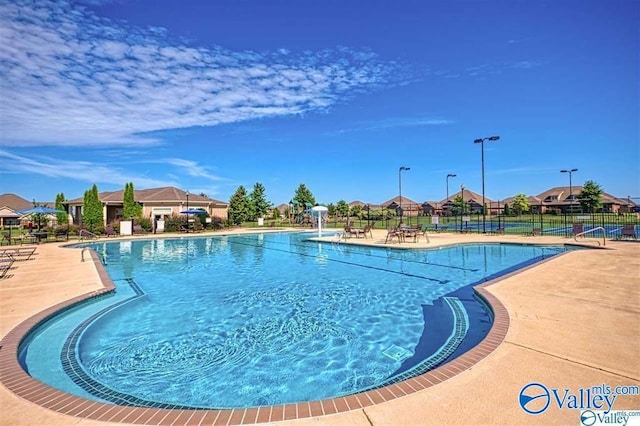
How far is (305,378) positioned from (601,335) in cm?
355

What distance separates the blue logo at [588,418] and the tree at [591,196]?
46241mm

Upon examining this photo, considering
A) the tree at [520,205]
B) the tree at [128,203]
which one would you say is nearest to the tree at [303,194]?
the tree at [128,203]

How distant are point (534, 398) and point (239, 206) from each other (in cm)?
3844

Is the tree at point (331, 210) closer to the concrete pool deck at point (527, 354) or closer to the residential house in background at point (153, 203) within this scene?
the residential house in background at point (153, 203)

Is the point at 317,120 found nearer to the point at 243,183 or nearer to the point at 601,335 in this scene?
the point at 243,183

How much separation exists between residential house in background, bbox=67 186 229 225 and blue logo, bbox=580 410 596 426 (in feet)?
96.0

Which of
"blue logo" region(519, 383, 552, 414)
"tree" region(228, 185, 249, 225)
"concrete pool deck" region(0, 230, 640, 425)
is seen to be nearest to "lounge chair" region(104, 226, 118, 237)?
"concrete pool deck" region(0, 230, 640, 425)

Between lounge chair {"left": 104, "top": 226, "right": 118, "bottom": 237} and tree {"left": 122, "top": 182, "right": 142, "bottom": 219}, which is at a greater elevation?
tree {"left": 122, "top": 182, "right": 142, "bottom": 219}

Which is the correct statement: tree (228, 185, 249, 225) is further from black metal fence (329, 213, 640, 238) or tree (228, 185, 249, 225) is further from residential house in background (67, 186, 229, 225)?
black metal fence (329, 213, 640, 238)

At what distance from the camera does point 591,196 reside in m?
38.5

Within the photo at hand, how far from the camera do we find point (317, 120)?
27.6m

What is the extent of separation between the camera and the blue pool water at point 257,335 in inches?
141

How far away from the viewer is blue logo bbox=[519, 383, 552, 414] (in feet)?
7.92

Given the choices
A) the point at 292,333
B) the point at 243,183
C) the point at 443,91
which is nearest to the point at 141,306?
the point at 292,333
